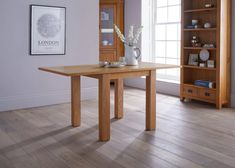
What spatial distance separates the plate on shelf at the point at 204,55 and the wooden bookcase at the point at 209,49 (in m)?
0.08

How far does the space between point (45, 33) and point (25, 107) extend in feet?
4.23

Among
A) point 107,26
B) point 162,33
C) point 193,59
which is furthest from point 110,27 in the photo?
point 193,59

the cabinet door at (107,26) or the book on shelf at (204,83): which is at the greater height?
the cabinet door at (107,26)

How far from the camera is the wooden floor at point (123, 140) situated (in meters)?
3.10

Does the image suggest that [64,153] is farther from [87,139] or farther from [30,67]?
[30,67]

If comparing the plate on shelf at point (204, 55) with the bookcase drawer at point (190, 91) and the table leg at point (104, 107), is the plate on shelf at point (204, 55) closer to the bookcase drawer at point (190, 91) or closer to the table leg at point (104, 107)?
the bookcase drawer at point (190, 91)

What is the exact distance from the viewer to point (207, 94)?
554 centimetres

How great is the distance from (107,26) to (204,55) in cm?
299

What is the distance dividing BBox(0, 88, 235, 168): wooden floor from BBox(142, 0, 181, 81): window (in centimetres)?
186

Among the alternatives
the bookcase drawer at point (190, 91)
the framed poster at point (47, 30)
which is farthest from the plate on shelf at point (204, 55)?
the framed poster at point (47, 30)

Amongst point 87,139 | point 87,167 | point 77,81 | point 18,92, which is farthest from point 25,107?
point 87,167

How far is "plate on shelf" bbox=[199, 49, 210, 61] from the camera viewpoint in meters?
5.65

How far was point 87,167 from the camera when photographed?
296cm

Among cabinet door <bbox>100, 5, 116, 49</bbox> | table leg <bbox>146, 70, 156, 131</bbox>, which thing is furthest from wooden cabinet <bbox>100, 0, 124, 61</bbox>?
table leg <bbox>146, 70, 156, 131</bbox>
